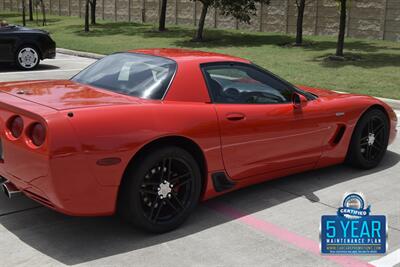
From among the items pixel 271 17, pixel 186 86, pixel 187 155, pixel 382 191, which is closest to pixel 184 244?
pixel 187 155

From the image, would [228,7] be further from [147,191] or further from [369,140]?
[147,191]

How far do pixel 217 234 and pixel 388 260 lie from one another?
1260mm

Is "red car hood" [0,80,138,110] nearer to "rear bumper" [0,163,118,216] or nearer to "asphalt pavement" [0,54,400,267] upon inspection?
"rear bumper" [0,163,118,216]

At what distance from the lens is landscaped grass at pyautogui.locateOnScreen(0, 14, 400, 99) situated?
12188mm

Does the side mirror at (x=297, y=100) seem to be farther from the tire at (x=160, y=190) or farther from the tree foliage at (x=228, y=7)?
the tree foliage at (x=228, y=7)

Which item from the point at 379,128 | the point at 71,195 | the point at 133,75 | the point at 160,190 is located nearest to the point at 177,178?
the point at 160,190

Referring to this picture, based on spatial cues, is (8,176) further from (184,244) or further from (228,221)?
(228,221)

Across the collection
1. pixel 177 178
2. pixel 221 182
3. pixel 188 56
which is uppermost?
pixel 188 56

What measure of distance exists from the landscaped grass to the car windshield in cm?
695

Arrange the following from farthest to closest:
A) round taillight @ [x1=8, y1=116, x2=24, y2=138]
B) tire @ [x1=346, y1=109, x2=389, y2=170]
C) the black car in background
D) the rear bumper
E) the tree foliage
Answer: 1. the tree foliage
2. the black car in background
3. tire @ [x1=346, y1=109, x2=389, y2=170]
4. round taillight @ [x1=8, y1=116, x2=24, y2=138]
5. the rear bumper

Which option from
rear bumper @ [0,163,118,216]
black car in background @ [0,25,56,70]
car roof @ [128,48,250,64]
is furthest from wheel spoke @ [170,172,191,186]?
black car in background @ [0,25,56,70]

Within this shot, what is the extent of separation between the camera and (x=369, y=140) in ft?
19.6

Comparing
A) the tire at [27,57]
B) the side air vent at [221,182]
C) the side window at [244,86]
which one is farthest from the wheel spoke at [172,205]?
the tire at [27,57]

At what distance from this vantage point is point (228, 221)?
4.53 metres
